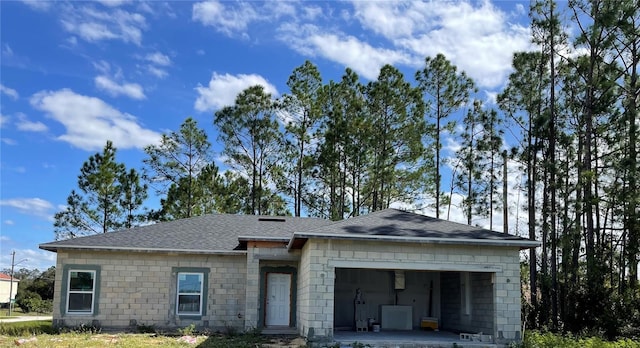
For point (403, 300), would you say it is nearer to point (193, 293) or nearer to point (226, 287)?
point (226, 287)

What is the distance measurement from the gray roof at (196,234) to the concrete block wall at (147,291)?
0.34 metres

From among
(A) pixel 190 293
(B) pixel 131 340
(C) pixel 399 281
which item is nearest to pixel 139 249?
(A) pixel 190 293

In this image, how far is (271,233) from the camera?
19562mm

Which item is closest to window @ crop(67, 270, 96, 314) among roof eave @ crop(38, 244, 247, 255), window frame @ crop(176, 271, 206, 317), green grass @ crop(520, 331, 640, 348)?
roof eave @ crop(38, 244, 247, 255)

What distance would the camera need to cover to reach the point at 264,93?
32781mm

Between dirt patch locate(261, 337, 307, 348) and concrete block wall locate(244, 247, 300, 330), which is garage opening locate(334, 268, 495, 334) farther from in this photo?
dirt patch locate(261, 337, 307, 348)

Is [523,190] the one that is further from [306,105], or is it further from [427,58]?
[306,105]

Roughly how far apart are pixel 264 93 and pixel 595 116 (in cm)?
1689

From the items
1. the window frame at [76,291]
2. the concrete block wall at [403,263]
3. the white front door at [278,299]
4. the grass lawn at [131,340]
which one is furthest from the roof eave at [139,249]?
the concrete block wall at [403,263]

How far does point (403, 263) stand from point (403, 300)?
5677 mm

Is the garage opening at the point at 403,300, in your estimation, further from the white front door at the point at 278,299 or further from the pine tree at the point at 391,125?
the pine tree at the point at 391,125

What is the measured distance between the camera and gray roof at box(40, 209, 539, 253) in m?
13.8

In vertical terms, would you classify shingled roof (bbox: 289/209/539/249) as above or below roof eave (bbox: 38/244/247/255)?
above

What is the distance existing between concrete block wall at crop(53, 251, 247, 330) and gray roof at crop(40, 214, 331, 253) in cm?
34
